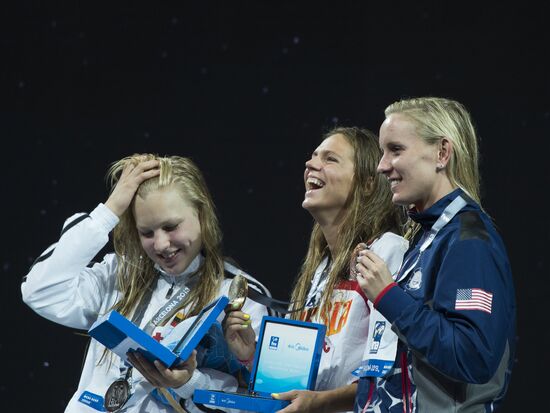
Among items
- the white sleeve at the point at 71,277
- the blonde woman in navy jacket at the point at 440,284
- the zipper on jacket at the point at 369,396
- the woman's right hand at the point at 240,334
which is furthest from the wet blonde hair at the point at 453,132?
the white sleeve at the point at 71,277

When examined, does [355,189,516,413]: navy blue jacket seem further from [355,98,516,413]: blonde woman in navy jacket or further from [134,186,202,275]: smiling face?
[134,186,202,275]: smiling face

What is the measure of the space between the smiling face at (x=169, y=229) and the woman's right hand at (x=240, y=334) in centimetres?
28

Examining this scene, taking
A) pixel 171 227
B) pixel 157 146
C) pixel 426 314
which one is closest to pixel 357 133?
pixel 171 227

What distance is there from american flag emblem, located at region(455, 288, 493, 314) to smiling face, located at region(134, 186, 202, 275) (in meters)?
0.95

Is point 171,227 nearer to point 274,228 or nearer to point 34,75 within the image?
point 274,228

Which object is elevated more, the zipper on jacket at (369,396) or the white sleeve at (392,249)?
the white sleeve at (392,249)

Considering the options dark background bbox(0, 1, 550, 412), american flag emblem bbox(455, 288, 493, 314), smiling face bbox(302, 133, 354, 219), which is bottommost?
american flag emblem bbox(455, 288, 493, 314)

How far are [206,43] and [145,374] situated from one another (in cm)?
196

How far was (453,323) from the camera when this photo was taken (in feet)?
5.61

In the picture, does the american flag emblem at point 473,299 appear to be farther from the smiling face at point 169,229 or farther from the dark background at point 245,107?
the dark background at point 245,107

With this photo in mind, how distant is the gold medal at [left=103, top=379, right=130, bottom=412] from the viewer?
2.31 m

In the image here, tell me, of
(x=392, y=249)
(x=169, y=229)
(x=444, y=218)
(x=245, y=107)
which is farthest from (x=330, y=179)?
(x=245, y=107)

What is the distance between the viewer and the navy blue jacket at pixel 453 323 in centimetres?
168

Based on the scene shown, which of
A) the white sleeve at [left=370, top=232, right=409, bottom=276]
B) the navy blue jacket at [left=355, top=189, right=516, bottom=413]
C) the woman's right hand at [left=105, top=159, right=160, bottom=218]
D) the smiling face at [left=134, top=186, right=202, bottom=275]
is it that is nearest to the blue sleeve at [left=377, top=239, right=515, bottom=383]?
the navy blue jacket at [left=355, top=189, right=516, bottom=413]
